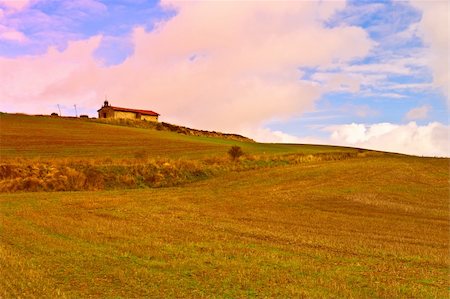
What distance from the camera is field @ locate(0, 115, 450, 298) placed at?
11344mm

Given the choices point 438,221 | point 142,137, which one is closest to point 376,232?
point 438,221

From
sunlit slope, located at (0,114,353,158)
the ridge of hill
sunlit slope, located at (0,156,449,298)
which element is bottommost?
sunlit slope, located at (0,156,449,298)

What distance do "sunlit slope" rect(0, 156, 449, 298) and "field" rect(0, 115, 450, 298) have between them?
0.05 m

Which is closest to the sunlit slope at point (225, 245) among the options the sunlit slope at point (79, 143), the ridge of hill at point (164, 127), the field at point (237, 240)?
the field at point (237, 240)

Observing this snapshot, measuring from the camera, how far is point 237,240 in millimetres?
17344

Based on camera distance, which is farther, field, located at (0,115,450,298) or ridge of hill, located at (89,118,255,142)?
ridge of hill, located at (89,118,255,142)

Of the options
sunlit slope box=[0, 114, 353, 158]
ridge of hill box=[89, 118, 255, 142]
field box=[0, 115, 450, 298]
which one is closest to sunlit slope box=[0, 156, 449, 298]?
field box=[0, 115, 450, 298]

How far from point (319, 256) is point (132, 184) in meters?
27.5

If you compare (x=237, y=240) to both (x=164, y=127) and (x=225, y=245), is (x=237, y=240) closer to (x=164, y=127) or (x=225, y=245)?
(x=225, y=245)

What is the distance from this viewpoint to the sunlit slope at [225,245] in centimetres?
1124

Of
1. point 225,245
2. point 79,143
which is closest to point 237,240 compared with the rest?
point 225,245

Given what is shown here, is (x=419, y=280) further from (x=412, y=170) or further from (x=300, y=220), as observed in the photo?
(x=412, y=170)

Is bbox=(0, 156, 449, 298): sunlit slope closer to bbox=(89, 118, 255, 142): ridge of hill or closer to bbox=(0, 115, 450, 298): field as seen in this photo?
bbox=(0, 115, 450, 298): field

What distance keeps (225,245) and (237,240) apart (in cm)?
125
